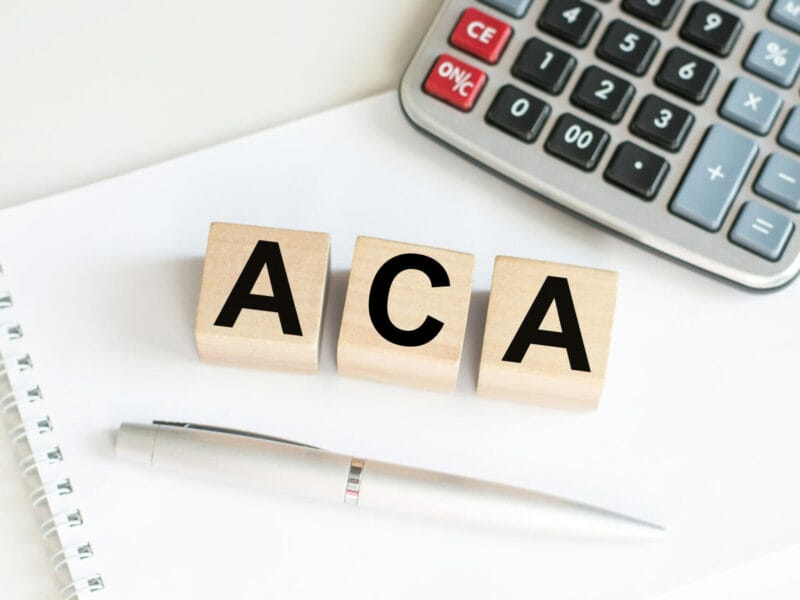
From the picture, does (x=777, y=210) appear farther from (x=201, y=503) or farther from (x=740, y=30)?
(x=201, y=503)

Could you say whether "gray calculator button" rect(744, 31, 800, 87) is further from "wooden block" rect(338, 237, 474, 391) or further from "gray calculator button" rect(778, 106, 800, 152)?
"wooden block" rect(338, 237, 474, 391)

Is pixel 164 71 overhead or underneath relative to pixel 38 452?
overhead

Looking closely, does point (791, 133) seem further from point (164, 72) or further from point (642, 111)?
point (164, 72)

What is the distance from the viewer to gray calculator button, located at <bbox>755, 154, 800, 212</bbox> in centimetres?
42

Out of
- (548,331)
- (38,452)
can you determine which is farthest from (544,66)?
(38,452)

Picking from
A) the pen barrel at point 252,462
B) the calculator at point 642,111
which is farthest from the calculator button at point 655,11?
the pen barrel at point 252,462

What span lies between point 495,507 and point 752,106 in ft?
0.70

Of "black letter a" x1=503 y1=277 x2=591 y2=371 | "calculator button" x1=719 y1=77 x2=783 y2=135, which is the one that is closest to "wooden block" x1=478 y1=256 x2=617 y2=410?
"black letter a" x1=503 y1=277 x2=591 y2=371

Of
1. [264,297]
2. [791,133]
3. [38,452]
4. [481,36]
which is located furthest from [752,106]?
[38,452]

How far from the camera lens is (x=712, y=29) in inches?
17.4

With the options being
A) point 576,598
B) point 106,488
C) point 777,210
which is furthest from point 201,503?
point 777,210

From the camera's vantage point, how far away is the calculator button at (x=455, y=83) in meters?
0.44

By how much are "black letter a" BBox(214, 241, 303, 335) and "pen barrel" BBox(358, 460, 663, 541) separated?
7 cm

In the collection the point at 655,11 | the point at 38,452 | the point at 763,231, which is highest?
the point at 655,11
